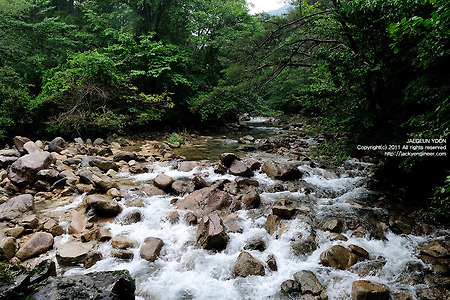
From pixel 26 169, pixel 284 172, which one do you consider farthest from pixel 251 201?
pixel 26 169

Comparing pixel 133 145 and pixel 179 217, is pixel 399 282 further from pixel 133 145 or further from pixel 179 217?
pixel 133 145

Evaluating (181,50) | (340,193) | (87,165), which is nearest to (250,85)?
(340,193)

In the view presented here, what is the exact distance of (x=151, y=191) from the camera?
642cm

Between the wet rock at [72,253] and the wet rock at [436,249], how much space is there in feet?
18.5

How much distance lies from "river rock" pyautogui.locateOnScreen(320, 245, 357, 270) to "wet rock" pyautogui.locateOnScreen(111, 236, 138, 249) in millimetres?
3301

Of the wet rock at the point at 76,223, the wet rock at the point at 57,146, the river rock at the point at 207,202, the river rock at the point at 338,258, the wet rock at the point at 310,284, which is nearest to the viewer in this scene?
the wet rock at the point at 310,284

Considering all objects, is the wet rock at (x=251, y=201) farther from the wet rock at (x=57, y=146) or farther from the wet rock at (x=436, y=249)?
the wet rock at (x=57, y=146)

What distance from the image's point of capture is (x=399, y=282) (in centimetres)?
341

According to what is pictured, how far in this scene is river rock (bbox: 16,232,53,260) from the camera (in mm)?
3850

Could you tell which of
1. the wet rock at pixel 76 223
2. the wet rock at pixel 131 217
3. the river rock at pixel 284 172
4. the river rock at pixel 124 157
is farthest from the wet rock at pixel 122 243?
the river rock at pixel 124 157

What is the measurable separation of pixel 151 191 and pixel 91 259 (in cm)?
269

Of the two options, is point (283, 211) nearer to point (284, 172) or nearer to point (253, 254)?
point (253, 254)

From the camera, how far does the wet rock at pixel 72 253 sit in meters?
3.72

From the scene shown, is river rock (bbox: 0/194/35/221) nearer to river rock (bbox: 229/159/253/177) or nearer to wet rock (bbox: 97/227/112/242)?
wet rock (bbox: 97/227/112/242)
